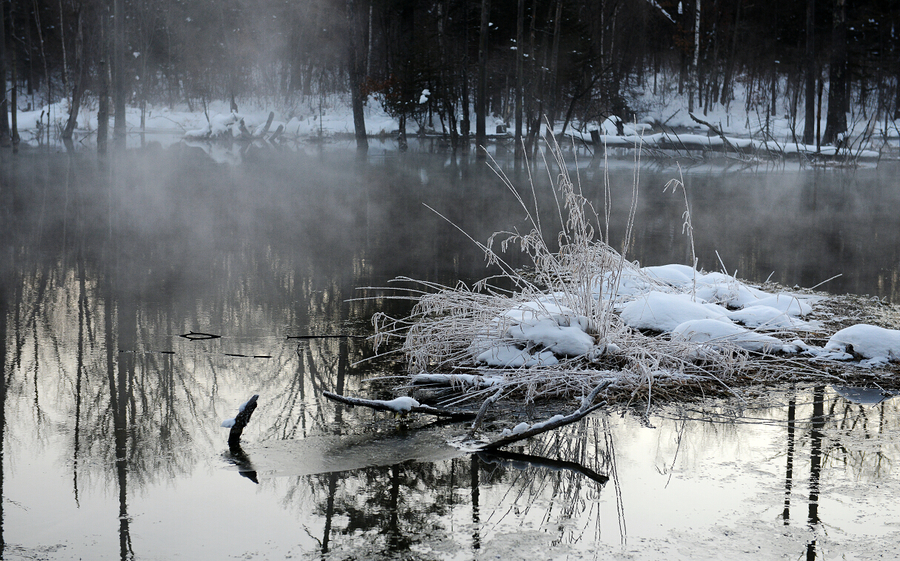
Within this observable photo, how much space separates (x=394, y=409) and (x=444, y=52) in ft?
108

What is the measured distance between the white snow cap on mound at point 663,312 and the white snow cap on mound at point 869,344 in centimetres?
69

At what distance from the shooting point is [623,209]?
15.4m

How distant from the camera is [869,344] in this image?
17.3 ft

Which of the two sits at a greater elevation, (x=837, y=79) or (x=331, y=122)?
(x=837, y=79)

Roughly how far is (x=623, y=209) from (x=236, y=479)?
12.8 m

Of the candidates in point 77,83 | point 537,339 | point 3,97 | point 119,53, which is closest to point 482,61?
point 119,53

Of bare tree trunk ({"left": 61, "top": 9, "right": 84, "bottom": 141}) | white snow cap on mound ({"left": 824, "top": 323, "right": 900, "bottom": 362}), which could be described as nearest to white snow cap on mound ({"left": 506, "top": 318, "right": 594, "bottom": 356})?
white snow cap on mound ({"left": 824, "top": 323, "right": 900, "bottom": 362})

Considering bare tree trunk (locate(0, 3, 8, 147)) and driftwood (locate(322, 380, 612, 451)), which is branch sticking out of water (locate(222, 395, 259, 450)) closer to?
driftwood (locate(322, 380, 612, 451))

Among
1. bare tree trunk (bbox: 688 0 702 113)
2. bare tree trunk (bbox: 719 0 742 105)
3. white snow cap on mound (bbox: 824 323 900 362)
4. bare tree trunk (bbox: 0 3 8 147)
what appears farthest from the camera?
bare tree trunk (bbox: 688 0 702 113)

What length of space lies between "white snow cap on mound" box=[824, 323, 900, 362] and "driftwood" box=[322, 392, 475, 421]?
2532 mm

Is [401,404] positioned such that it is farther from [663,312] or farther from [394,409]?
[663,312]

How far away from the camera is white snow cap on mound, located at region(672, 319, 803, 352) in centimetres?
511

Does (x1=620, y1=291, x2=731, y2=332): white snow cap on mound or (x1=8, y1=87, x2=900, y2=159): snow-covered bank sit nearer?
(x1=620, y1=291, x2=731, y2=332): white snow cap on mound

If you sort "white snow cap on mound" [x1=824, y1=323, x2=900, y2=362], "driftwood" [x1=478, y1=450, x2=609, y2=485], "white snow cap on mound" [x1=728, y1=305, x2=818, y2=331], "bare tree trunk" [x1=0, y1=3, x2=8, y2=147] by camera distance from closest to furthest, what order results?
1. "driftwood" [x1=478, y1=450, x2=609, y2=485]
2. "white snow cap on mound" [x1=824, y1=323, x2=900, y2=362]
3. "white snow cap on mound" [x1=728, y1=305, x2=818, y2=331]
4. "bare tree trunk" [x1=0, y1=3, x2=8, y2=147]
